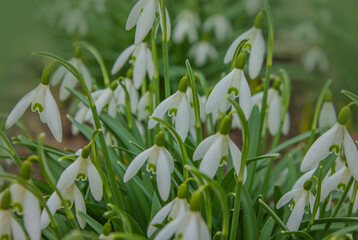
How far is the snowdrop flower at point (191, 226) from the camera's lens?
1.10 metres

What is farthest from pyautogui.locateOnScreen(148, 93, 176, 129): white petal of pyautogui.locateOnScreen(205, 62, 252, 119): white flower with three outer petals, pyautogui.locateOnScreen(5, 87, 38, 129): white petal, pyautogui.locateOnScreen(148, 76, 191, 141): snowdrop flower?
pyautogui.locateOnScreen(5, 87, 38, 129): white petal

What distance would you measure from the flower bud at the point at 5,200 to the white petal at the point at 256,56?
0.81m

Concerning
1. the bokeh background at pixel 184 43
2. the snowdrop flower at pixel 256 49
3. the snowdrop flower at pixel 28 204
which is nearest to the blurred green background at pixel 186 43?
the bokeh background at pixel 184 43

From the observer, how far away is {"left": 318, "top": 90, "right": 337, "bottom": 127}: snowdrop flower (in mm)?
1968

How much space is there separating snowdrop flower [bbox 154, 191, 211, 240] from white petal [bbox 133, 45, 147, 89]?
771 millimetres

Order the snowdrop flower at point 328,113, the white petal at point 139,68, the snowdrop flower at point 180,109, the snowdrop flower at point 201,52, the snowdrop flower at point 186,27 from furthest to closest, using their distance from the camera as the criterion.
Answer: the snowdrop flower at point 201,52 < the snowdrop flower at point 186,27 < the snowdrop flower at point 328,113 < the white petal at point 139,68 < the snowdrop flower at point 180,109

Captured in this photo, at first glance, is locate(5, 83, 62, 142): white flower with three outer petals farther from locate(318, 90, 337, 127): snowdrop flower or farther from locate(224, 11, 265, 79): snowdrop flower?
locate(318, 90, 337, 127): snowdrop flower

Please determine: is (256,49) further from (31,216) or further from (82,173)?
(31,216)

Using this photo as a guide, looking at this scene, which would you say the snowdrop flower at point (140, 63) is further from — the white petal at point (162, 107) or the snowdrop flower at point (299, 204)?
the snowdrop flower at point (299, 204)

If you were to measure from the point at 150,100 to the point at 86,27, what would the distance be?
6.78 feet

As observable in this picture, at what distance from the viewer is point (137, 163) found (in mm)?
1394

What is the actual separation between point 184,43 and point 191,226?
2786 millimetres

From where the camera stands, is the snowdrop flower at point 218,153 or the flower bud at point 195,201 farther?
the snowdrop flower at point 218,153

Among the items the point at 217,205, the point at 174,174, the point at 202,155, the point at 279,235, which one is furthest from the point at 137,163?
the point at 279,235
